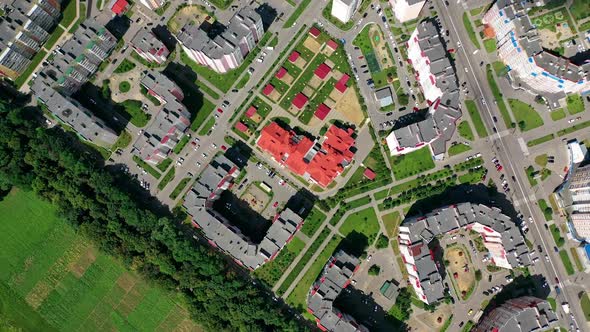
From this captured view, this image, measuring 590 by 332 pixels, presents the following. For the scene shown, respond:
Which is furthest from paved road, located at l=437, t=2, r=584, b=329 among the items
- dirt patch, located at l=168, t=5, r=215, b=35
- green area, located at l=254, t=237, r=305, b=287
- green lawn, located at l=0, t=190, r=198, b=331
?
green lawn, located at l=0, t=190, r=198, b=331

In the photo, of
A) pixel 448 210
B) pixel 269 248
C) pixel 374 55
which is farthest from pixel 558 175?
pixel 269 248

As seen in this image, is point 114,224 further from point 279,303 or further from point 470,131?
point 470,131

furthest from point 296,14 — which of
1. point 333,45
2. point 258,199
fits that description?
point 258,199

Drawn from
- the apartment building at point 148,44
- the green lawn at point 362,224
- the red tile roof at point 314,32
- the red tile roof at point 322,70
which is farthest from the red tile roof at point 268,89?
the green lawn at point 362,224

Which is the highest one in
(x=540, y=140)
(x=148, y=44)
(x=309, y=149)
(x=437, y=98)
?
(x=540, y=140)

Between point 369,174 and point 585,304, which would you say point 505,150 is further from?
point 585,304

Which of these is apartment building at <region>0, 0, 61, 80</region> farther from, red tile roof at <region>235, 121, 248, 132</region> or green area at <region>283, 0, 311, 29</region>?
green area at <region>283, 0, 311, 29</region>
